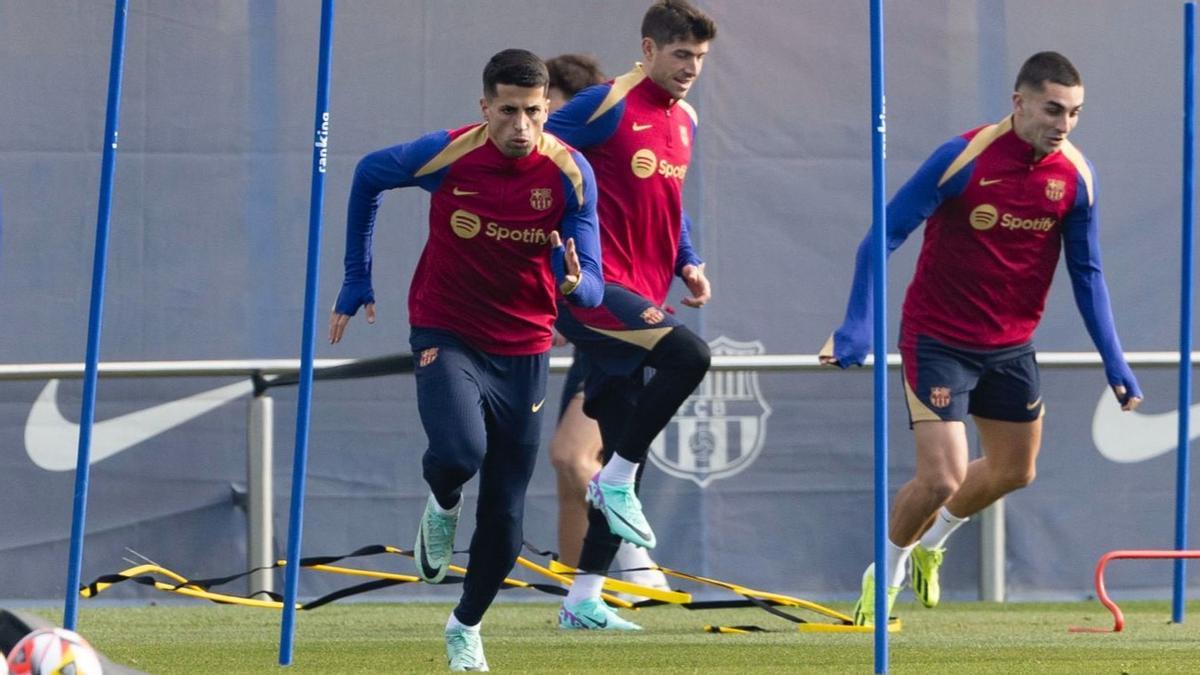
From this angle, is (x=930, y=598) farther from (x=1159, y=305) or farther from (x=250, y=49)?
(x=250, y=49)

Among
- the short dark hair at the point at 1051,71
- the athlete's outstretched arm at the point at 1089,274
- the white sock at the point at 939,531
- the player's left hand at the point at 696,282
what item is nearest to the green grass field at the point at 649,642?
the white sock at the point at 939,531

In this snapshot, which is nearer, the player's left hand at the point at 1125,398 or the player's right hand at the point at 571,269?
the player's right hand at the point at 571,269

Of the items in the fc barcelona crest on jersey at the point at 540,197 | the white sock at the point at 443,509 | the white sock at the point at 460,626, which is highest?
the fc barcelona crest on jersey at the point at 540,197

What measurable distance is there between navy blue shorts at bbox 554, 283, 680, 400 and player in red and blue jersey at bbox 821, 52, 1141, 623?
1.07m

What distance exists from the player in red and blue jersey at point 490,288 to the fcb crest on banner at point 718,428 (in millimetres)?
3280

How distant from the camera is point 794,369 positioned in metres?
9.77

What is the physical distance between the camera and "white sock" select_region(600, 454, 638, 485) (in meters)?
7.37

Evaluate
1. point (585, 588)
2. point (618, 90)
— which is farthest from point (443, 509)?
point (618, 90)

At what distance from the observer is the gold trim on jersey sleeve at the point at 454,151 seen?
641 cm

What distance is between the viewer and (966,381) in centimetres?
805

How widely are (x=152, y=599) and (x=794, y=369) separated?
3248 millimetres

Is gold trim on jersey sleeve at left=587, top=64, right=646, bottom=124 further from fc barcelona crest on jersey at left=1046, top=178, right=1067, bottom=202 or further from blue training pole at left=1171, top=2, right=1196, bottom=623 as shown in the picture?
blue training pole at left=1171, top=2, right=1196, bottom=623

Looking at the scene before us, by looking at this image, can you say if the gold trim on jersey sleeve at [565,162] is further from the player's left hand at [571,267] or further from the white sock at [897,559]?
the white sock at [897,559]

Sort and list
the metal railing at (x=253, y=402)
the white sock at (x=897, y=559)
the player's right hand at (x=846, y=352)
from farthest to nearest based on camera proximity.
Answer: the metal railing at (x=253, y=402), the white sock at (x=897, y=559), the player's right hand at (x=846, y=352)
